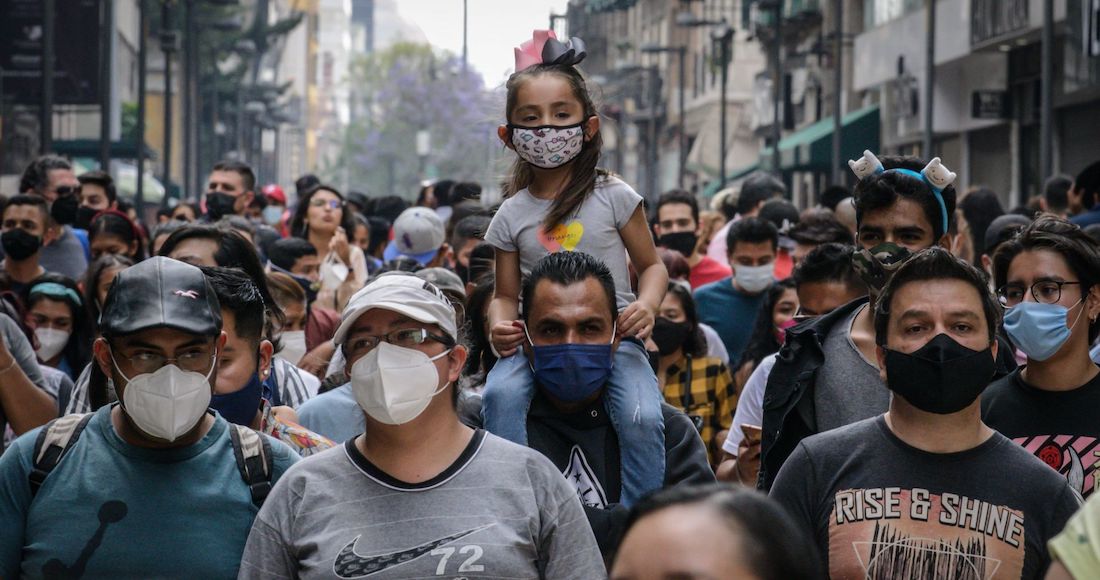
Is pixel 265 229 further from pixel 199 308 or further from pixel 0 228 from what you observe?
pixel 199 308

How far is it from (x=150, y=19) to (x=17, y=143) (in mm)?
30968

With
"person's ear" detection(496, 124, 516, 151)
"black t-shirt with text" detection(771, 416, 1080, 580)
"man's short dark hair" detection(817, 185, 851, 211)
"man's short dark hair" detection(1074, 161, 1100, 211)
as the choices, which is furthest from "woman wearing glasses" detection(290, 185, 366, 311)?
"black t-shirt with text" detection(771, 416, 1080, 580)

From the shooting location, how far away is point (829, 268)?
7457mm

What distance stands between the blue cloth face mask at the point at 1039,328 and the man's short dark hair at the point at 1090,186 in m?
7.37

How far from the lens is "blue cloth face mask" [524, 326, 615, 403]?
573 cm

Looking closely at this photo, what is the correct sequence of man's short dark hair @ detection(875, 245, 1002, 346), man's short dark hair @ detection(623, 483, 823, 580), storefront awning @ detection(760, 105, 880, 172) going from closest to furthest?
man's short dark hair @ detection(623, 483, 823, 580) < man's short dark hair @ detection(875, 245, 1002, 346) < storefront awning @ detection(760, 105, 880, 172)

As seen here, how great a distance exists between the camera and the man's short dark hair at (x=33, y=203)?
11.9 m

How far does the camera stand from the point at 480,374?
7316 millimetres

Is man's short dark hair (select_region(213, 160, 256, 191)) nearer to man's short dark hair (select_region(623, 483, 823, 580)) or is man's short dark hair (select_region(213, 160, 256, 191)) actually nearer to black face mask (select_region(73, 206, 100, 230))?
black face mask (select_region(73, 206, 100, 230))

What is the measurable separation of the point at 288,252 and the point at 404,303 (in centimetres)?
728

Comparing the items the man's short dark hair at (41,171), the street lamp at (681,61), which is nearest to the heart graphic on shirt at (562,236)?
the man's short dark hair at (41,171)

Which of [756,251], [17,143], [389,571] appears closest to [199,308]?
[389,571]

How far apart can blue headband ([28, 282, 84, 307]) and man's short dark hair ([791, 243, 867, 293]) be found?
3.84 meters

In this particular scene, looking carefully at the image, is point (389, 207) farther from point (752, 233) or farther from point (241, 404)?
point (241, 404)
